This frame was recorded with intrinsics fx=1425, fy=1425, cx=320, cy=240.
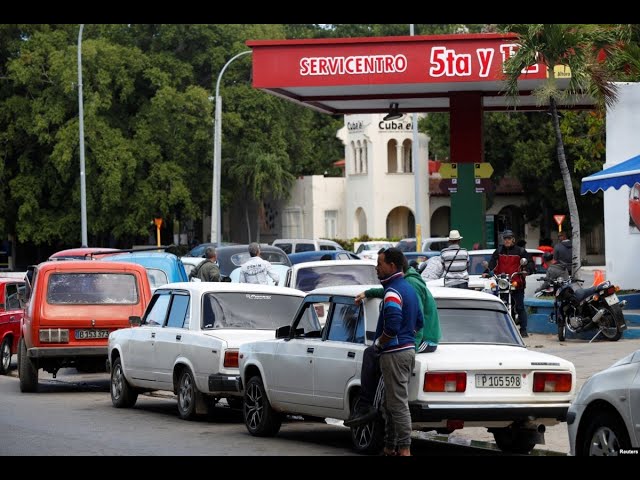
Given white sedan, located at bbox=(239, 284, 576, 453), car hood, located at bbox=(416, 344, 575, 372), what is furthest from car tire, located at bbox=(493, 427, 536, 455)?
car hood, located at bbox=(416, 344, 575, 372)

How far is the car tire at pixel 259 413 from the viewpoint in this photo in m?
14.4

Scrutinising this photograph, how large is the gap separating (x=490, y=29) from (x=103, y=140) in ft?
58.6

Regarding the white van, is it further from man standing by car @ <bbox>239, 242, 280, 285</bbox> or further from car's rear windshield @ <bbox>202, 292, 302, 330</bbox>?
car's rear windshield @ <bbox>202, 292, 302, 330</bbox>

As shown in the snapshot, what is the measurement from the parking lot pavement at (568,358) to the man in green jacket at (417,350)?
5.97ft

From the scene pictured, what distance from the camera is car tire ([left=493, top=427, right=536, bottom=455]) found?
1318cm

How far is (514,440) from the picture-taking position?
43.6ft

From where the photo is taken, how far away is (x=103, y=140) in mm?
64000

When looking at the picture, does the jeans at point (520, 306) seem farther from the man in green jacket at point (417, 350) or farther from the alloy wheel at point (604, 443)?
the alloy wheel at point (604, 443)

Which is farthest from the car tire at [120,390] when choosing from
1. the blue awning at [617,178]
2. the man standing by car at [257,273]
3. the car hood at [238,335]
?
the blue awning at [617,178]

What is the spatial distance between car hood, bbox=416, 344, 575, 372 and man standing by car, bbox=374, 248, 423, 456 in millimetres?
333

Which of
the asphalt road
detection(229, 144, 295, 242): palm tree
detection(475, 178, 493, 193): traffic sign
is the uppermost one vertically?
detection(229, 144, 295, 242): palm tree

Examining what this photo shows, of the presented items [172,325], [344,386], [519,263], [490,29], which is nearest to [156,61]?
[490,29]

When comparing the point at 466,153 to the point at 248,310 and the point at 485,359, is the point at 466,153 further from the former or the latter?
the point at 485,359
